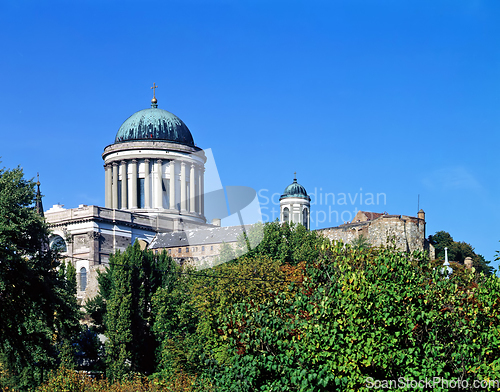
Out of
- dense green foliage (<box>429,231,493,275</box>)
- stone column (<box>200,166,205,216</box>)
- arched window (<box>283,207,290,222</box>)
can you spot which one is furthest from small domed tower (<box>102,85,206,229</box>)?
dense green foliage (<box>429,231,493,275</box>)

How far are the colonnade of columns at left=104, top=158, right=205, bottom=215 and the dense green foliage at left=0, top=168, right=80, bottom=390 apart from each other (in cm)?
6331

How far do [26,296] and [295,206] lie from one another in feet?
282

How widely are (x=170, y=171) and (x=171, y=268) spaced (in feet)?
137

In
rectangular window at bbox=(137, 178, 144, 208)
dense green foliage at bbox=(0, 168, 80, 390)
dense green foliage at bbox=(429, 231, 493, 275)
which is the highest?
rectangular window at bbox=(137, 178, 144, 208)

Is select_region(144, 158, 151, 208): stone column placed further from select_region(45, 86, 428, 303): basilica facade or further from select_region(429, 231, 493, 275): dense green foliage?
select_region(429, 231, 493, 275): dense green foliage

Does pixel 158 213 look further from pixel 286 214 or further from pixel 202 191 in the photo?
pixel 286 214

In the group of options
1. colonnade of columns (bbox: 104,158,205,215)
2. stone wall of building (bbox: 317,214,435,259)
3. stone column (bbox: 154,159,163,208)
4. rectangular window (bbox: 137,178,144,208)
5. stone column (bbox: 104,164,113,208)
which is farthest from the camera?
stone column (bbox: 104,164,113,208)

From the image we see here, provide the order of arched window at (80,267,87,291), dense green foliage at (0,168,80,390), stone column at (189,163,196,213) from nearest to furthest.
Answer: dense green foliage at (0,168,80,390) → arched window at (80,267,87,291) → stone column at (189,163,196,213)

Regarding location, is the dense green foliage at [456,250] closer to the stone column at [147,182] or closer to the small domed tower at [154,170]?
the small domed tower at [154,170]

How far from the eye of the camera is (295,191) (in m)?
128

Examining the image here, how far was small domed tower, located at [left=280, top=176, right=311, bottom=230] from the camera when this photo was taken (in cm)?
12606

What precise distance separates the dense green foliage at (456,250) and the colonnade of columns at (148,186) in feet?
116

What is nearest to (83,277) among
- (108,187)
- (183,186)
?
(108,187)

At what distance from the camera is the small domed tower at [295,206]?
126062 mm
